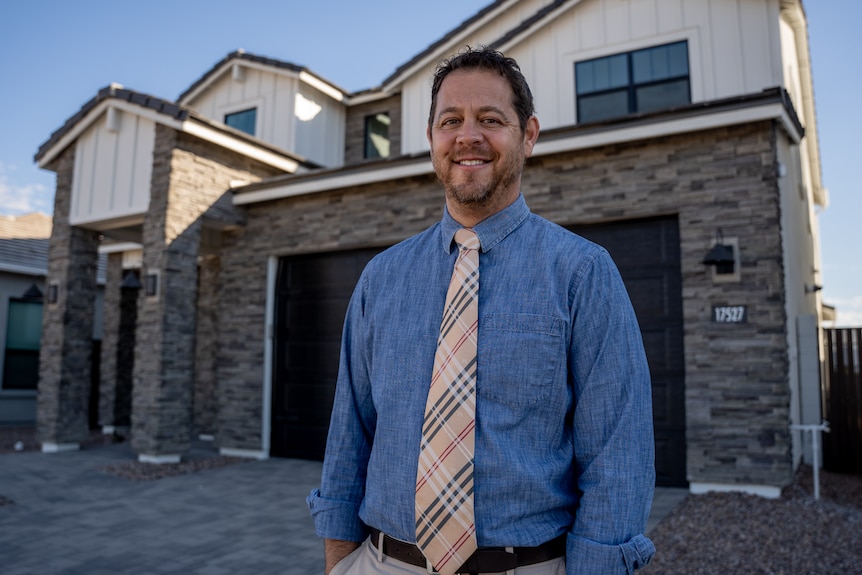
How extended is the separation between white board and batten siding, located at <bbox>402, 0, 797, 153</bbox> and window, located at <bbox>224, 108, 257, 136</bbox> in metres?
5.52

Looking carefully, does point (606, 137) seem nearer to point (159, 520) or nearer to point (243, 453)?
point (159, 520)

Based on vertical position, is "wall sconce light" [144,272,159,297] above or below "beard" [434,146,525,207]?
above

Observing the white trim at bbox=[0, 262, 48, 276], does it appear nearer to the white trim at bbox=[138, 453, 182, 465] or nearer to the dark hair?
the white trim at bbox=[138, 453, 182, 465]

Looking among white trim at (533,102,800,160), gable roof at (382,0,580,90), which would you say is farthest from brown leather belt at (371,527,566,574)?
gable roof at (382,0,580,90)

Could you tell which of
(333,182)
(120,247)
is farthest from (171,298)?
(120,247)

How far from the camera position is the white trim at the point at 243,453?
907cm

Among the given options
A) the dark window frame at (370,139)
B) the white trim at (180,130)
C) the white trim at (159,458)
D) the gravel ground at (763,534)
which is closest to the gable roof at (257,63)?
the dark window frame at (370,139)

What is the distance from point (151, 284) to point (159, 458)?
242cm

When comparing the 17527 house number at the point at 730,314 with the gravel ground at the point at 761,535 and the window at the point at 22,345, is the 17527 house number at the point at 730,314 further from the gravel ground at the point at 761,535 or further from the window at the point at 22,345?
the window at the point at 22,345

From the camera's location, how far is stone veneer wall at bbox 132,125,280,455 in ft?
26.8

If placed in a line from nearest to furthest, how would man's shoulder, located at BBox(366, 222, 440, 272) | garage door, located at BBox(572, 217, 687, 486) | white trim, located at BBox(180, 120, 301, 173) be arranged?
man's shoulder, located at BBox(366, 222, 440, 272) < garage door, located at BBox(572, 217, 687, 486) < white trim, located at BBox(180, 120, 301, 173)

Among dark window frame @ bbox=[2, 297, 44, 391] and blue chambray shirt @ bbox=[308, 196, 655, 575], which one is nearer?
blue chambray shirt @ bbox=[308, 196, 655, 575]

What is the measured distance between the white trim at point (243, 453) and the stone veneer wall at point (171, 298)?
97 centimetres

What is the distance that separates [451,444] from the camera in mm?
1367
